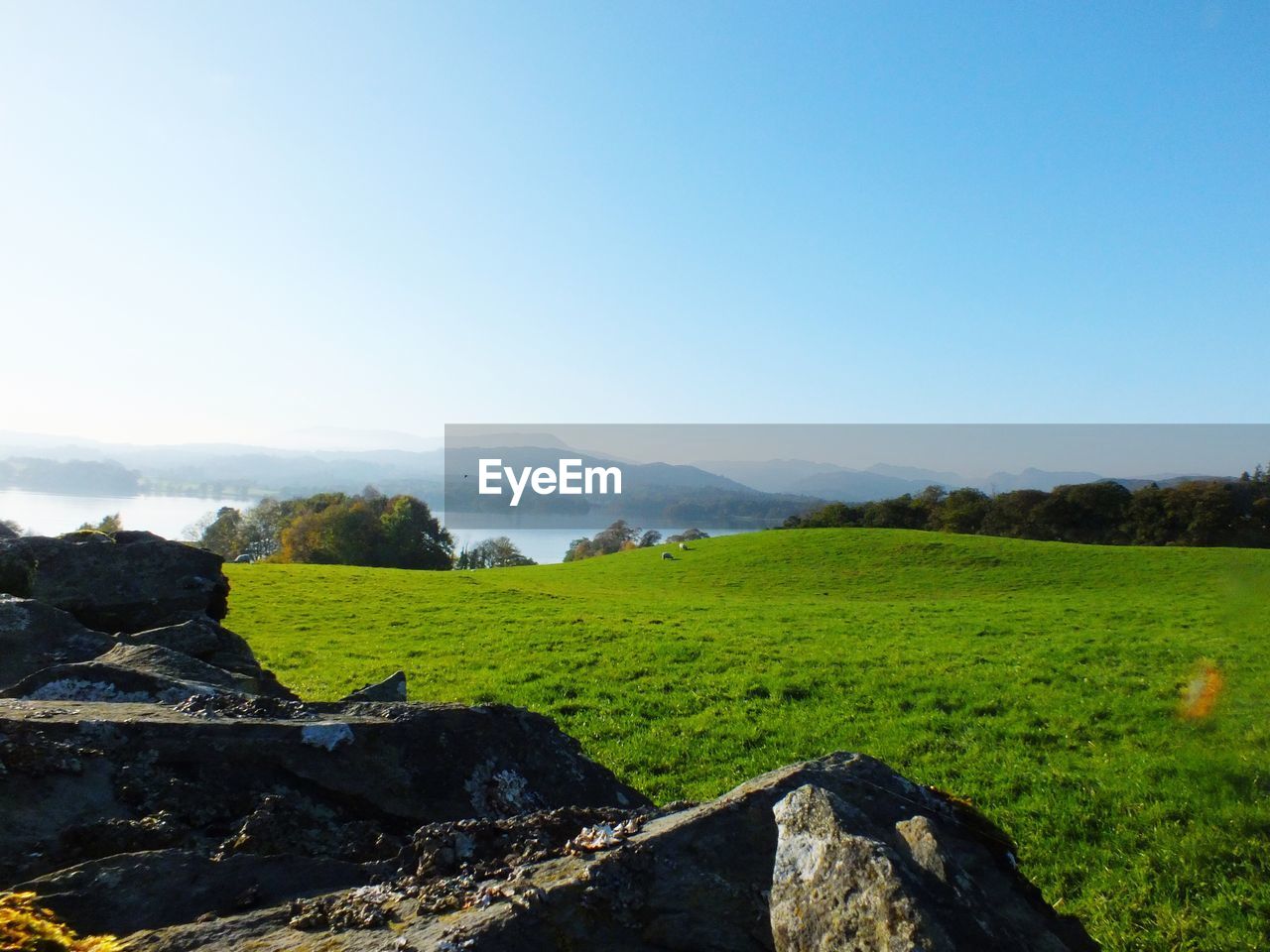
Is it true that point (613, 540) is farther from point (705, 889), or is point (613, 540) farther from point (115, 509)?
point (705, 889)

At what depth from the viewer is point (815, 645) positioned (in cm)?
2075

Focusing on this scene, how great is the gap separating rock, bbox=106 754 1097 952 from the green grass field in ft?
17.3

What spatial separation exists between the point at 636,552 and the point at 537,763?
64.5m

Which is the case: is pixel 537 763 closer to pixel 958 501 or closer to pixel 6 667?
pixel 6 667

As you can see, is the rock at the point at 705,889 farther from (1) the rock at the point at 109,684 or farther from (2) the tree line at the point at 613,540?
(2) the tree line at the point at 613,540

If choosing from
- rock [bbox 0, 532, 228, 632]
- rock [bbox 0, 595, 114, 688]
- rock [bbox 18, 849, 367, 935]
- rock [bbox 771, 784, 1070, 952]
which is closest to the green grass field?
rock [bbox 0, 532, 228, 632]

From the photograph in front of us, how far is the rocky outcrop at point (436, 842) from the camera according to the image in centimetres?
243

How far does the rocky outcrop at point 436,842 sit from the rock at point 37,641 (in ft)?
6.63

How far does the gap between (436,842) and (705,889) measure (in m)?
1.07

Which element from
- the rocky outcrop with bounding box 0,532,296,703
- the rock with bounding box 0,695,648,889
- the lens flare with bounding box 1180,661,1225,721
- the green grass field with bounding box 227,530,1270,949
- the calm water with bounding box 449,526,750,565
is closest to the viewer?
the rock with bounding box 0,695,648,889

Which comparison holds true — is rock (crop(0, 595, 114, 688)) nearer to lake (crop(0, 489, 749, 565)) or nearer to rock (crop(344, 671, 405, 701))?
rock (crop(344, 671, 405, 701))

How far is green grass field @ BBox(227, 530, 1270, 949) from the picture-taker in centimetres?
774

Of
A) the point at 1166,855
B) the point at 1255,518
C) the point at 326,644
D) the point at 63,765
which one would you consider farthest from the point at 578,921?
the point at 1255,518

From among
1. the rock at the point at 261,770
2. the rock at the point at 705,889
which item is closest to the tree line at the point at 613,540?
the rock at the point at 261,770
